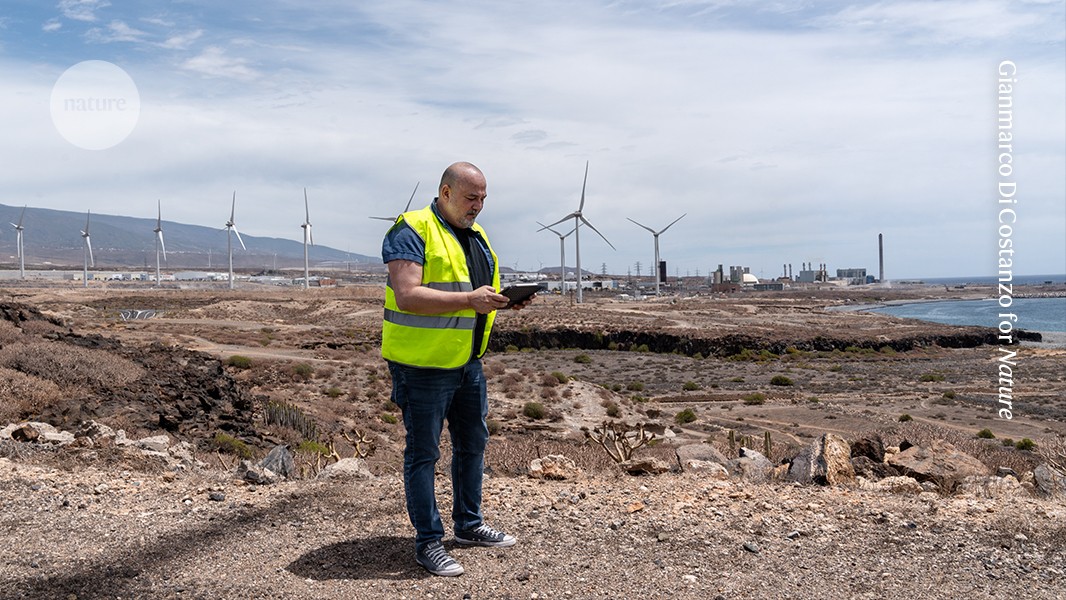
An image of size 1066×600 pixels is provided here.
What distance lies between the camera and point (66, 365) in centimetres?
1552

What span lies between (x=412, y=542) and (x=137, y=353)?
1899 centimetres

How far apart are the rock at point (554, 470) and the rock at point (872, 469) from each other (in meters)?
2.51

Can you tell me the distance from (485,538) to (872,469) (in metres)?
4.06

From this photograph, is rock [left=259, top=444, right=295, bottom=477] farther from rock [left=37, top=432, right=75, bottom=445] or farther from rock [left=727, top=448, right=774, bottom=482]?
rock [left=727, top=448, right=774, bottom=482]

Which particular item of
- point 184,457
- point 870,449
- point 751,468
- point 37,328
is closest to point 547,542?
point 751,468

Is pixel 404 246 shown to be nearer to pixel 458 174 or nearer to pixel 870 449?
pixel 458 174

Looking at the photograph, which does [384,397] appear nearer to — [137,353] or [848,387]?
[137,353]

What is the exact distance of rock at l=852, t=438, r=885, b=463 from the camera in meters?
7.82

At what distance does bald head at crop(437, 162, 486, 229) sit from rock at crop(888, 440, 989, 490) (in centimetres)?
427

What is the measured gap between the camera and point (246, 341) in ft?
148

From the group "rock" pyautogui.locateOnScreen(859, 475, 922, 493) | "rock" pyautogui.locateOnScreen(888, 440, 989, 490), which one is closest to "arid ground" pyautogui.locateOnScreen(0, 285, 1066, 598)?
"rock" pyautogui.locateOnScreen(859, 475, 922, 493)

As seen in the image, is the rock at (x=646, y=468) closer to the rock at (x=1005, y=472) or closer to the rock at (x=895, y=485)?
the rock at (x=895, y=485)

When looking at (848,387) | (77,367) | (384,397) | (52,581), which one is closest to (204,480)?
(52,581)

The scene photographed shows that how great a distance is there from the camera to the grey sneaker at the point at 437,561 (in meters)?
4.50
